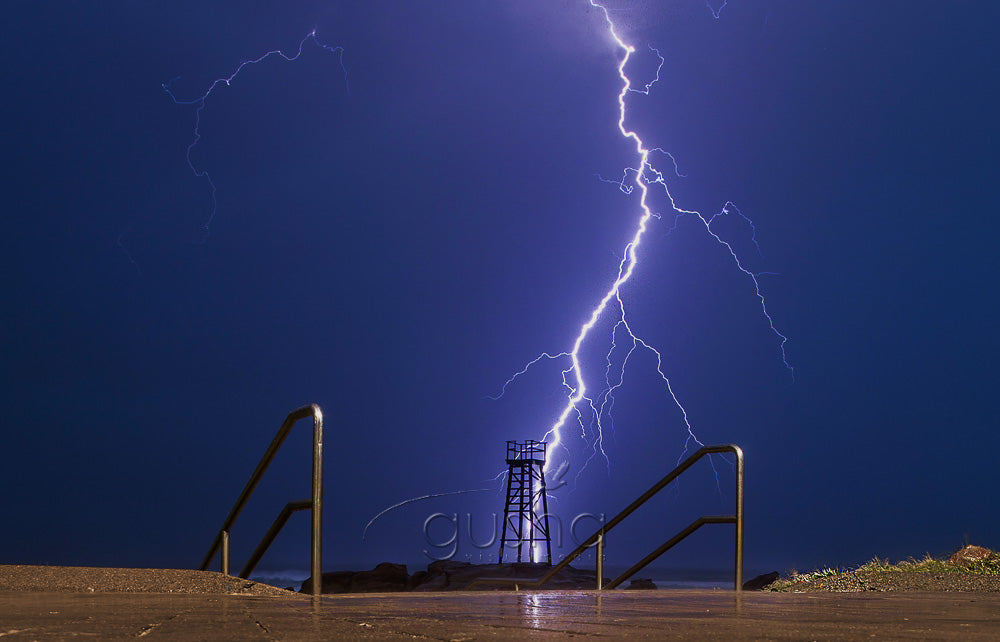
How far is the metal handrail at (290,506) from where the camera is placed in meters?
3.76

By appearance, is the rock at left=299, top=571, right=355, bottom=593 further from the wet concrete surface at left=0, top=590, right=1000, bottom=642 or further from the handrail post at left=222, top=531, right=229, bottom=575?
the wet concrete surface at left=0, top=590, right=1000, bottom=642

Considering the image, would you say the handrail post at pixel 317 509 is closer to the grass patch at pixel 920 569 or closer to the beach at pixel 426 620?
the beach at pixel 426 620

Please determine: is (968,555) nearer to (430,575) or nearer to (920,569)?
(920,569)

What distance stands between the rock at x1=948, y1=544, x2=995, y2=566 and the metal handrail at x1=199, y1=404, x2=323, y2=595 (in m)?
6.22

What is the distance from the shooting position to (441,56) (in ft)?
191

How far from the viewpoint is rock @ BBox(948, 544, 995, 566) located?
7.79 metres

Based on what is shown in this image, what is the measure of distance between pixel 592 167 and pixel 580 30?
54.6ft

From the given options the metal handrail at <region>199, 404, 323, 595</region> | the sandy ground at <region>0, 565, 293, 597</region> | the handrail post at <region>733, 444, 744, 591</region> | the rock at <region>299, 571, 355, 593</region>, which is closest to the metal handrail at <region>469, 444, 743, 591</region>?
the handrail post at <region>733, 444, 744, 591</region>

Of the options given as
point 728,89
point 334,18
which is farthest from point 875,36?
point 334,18

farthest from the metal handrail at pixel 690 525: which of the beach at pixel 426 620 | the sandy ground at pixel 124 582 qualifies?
the sandy ground at pixel 124 582

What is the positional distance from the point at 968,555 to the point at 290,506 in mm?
6714

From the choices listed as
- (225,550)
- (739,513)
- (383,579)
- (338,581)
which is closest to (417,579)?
(383,579)

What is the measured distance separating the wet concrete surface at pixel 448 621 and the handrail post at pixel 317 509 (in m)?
0.78

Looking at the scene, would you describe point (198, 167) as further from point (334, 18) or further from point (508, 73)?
point (508, 73)
